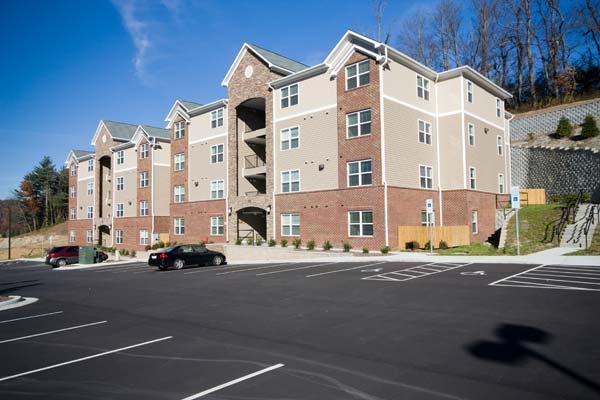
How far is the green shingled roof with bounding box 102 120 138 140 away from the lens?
53.0 m

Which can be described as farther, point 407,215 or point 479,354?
point 407,215

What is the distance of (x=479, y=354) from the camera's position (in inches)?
254

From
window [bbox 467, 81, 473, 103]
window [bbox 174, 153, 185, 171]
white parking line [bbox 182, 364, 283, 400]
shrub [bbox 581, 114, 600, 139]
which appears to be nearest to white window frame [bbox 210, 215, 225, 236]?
window [bbox 174, 153, 185, 171]

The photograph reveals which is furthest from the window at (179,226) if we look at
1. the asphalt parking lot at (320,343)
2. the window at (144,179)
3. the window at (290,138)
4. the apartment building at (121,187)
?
the asphalt parking lot at (320,343)

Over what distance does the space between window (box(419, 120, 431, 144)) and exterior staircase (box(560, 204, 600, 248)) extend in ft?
34.0

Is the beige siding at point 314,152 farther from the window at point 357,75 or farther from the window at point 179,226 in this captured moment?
the window at point 179,226

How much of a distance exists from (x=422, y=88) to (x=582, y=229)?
1356 centimetres

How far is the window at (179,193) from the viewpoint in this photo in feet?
137

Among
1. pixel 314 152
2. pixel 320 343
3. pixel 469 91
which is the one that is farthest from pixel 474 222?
pixel 320 343

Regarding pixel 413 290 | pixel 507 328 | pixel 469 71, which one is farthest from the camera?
pixel 469 71

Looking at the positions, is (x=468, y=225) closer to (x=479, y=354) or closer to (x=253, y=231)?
(x=253, y=231)

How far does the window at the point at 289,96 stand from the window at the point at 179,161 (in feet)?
48.0

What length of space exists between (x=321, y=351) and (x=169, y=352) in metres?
2.64

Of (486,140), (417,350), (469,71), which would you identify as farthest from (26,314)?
(486,140)
